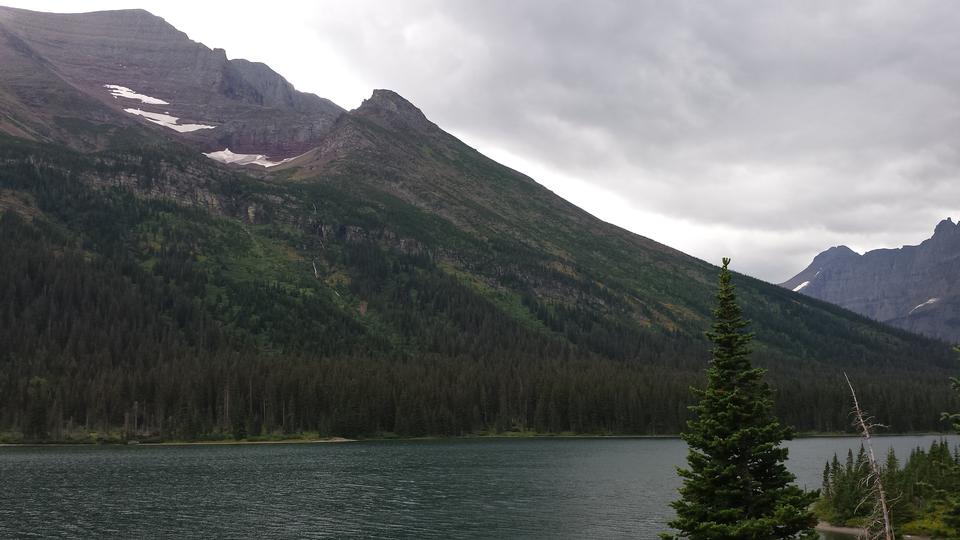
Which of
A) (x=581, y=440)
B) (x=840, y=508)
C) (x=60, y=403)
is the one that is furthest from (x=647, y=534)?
(x=60, y=403)

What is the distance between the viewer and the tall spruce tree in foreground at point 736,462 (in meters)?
32.8

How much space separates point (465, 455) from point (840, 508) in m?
82.8

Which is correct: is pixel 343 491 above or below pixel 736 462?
below

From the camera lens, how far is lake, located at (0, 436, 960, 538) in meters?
74.9

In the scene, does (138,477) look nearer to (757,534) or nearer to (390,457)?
(390,457)

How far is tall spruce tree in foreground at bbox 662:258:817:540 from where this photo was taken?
107ft

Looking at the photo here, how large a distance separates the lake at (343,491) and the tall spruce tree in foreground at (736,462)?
4029cm

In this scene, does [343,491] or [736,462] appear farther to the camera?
[343,491]

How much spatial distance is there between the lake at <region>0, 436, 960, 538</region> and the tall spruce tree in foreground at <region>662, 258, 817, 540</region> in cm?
4029

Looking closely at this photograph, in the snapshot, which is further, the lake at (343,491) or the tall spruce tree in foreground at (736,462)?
the lake at (343,491)

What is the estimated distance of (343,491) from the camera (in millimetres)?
99125

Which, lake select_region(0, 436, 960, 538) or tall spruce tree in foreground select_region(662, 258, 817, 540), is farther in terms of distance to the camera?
lake select_region(0, 436, 960, 538)

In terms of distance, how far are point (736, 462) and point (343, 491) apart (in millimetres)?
74832

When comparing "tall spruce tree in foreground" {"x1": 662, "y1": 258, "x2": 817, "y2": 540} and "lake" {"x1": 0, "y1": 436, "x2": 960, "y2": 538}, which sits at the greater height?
"tall spruce tree in foreground" {"x1": 662, "y1": 258, "x2": 817, "y2": 540}
